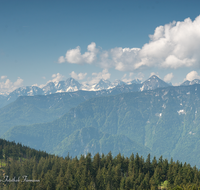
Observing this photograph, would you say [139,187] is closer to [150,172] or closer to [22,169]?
[150,172]

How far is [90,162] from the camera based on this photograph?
12900 centimetres

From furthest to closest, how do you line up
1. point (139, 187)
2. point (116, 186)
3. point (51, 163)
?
point (51, 163) < point (116, 186) < point (139, 187)

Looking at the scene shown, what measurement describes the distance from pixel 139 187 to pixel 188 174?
3250 cm

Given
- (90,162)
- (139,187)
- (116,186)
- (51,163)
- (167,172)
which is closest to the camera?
(139,187)

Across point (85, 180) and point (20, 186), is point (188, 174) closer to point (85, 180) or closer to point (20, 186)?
point (85, 180)

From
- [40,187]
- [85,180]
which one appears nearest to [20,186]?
[40,187]

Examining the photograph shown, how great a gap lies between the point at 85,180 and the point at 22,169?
52.9m

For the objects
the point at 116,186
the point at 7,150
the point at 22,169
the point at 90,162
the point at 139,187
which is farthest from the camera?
the point at 7,150

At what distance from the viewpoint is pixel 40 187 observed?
104 m

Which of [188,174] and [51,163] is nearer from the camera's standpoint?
[188,174]

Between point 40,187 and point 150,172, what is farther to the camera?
point 150,172

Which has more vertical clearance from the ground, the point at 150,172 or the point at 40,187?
the point at 150,172

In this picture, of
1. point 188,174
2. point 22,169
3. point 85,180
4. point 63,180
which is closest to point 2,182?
point 22,169

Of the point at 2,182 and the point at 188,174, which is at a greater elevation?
the point at 188,174
